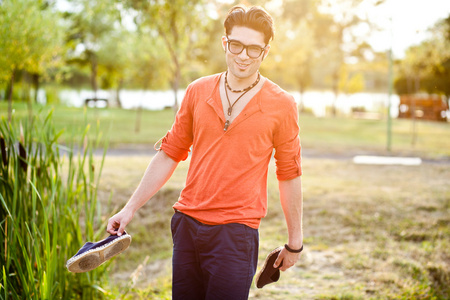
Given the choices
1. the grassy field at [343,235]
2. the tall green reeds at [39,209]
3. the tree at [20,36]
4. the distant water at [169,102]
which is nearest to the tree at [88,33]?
the distant water at [169,102]

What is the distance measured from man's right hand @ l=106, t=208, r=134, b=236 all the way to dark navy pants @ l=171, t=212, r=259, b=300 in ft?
0.71

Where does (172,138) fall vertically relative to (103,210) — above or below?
above

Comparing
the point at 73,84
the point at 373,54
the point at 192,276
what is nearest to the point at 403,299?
the point at 192,276

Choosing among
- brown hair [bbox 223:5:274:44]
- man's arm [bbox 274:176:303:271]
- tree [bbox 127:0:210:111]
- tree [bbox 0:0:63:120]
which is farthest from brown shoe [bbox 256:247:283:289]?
tree [bbox 0:0:63:120]

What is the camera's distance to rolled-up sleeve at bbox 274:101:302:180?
2.23 m

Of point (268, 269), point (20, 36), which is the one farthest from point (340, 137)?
point (268, 269)

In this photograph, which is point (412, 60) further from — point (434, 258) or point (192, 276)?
point (192, 276)

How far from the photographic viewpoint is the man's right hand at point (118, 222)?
86.9 inches

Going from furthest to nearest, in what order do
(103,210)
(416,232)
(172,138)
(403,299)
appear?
(103,210), (416,232), (403,299), (172,138)

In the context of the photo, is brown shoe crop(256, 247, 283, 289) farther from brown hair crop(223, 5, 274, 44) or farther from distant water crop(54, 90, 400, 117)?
distant water crop(54, 90, 400, 117)

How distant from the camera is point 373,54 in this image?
50344mm

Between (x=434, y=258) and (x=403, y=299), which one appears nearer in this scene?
(x=403, y=299)

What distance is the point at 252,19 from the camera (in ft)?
7.22

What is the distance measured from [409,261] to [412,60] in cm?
1885
